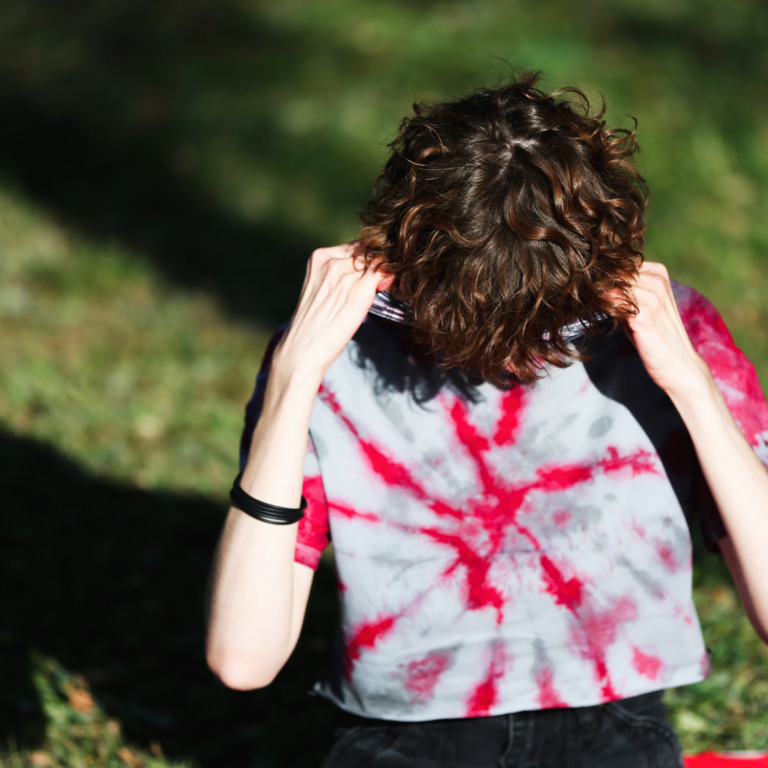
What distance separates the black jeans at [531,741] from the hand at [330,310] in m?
0.76

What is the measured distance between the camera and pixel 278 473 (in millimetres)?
1648

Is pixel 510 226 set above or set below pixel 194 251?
below

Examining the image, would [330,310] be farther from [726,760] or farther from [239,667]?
[726,760]

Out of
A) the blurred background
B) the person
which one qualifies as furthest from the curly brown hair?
the blurred background

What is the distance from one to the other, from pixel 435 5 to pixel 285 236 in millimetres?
3544

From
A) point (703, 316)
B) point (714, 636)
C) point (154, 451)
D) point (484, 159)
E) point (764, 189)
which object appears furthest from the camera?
point (764, 189)

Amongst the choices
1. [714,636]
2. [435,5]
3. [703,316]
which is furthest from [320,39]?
[703,316]

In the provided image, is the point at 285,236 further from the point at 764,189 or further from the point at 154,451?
the point at 764,189

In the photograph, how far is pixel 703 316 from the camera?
1725mm

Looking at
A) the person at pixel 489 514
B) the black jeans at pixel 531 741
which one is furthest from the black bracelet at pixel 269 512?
the black jeans at pixel 531 741

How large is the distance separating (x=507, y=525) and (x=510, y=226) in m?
0.64

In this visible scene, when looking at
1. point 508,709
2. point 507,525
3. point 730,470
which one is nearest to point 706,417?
point 730,470

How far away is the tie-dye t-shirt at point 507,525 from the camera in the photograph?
1720 mm

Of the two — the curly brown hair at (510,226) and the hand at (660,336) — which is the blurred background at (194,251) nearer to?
the curly brown hair at (510,226)
